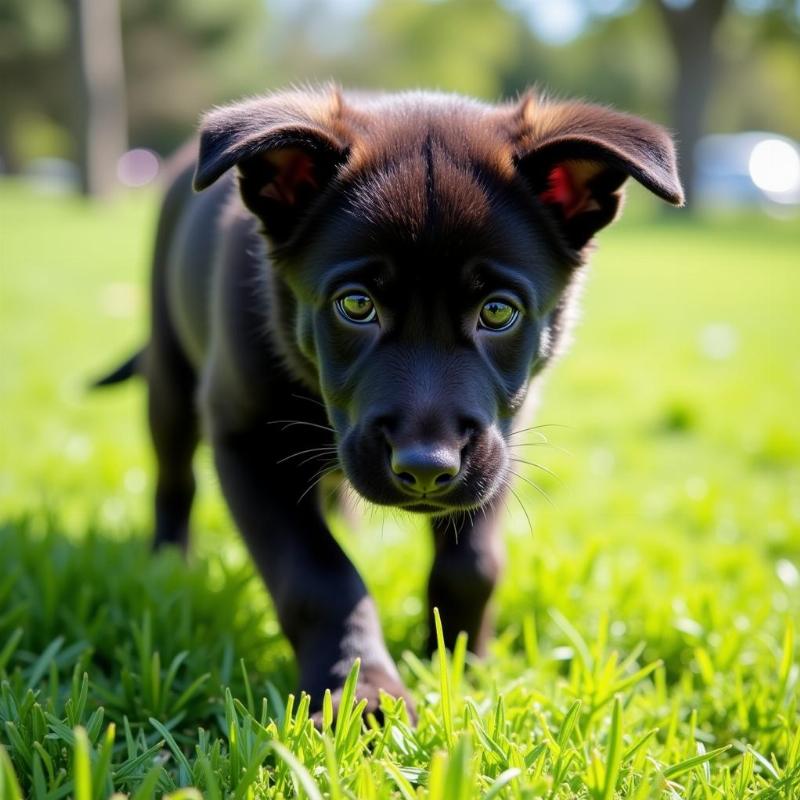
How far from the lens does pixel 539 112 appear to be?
2.56 metres

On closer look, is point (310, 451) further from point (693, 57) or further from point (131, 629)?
point (693, 57)

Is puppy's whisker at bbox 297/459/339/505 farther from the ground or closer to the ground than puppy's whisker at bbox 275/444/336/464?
closer to the ground

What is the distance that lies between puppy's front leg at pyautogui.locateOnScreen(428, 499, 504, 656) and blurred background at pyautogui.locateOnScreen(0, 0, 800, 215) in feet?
55.9

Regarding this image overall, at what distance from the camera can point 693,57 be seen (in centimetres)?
2523

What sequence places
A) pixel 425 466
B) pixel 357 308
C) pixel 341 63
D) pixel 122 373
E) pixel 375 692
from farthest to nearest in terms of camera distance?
pixel 341 63
pixel 122 373
pixel 357 308
pixel 375 692
pixel 425 466

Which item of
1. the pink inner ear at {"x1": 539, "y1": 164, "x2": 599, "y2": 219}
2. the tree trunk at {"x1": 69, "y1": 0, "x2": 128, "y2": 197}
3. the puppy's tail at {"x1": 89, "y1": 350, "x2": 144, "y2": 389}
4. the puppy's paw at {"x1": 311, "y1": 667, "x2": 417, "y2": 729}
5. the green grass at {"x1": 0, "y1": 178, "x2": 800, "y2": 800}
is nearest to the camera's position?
the green grass at {"x1": 0, "y1": 178, "x2": 800, "y2": 800}

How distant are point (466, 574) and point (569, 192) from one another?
101 cm

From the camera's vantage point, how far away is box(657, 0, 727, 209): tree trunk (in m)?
25.0

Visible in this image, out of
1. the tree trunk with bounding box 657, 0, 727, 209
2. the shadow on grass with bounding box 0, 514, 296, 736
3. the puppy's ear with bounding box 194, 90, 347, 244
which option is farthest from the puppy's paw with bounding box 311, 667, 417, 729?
the tree trunk with bounding box 657, 0, 727, 209

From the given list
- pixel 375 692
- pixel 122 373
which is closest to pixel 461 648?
pixel 375 692

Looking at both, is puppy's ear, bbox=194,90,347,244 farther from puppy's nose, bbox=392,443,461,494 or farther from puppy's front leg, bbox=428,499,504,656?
puppy's front leg, bbox=428,499,504,656

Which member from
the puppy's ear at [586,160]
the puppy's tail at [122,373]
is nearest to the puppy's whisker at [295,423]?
the puppy's ear at [586,160]

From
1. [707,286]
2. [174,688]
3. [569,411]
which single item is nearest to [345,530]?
[174,688]

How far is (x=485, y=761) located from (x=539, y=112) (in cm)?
161
